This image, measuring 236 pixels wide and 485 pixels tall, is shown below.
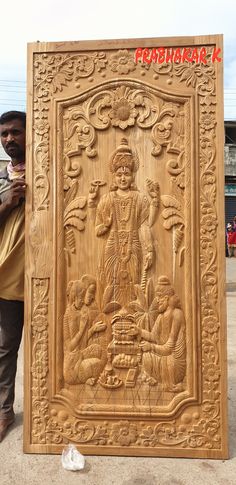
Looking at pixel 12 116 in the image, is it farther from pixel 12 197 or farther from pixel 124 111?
pixel 124 111

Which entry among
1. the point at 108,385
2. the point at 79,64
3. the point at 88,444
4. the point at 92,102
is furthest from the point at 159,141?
the point at 88,444

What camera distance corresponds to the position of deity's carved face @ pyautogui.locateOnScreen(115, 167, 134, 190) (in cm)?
203

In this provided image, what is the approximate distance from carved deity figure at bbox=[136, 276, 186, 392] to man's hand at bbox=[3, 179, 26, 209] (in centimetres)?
99

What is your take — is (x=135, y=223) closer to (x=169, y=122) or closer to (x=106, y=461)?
(x=169, y=122)

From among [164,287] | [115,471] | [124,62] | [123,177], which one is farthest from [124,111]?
[115,471]

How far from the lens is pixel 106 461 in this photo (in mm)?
1942

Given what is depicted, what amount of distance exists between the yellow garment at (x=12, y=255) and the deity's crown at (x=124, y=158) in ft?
2.16

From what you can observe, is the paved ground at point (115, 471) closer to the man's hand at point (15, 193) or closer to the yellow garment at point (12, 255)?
the yellow garment at point (12, 255)

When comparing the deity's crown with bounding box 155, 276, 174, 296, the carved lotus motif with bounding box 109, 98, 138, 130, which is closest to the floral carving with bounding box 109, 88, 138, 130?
the carved lotus motif with bounding box 109, 98, 138, 130

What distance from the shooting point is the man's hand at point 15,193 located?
6.91 ft

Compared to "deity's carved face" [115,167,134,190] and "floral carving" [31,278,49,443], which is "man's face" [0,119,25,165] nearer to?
"deity's carved face" [115,167,134,190]

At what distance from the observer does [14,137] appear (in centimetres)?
227

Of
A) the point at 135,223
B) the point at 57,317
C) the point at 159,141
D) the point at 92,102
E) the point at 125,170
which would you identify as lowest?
the point at 57,317

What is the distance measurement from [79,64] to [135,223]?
3.30 feet
